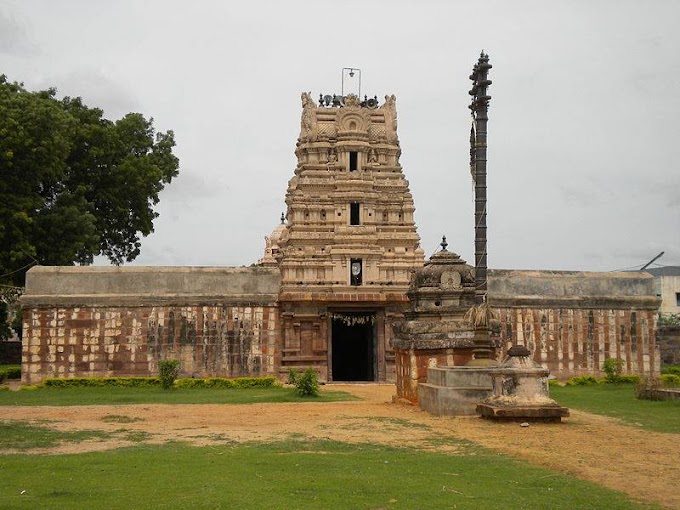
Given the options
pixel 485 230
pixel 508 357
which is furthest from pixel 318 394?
pixel 508 357

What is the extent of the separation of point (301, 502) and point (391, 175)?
27635 mm

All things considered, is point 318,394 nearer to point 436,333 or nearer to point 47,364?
point 436,333

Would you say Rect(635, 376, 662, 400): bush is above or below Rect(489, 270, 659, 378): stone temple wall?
below

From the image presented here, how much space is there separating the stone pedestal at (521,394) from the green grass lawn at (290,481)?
3.26 metres

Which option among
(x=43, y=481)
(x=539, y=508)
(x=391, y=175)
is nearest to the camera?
(x=539, y=508)

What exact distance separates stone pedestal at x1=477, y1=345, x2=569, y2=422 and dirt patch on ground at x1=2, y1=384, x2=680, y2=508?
26cm

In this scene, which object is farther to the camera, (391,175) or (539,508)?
(391,175)

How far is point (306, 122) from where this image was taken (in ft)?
114

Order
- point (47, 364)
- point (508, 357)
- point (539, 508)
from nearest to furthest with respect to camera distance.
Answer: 1. point (539, 508)
2. point (508, 357)
3. point (47, 364)

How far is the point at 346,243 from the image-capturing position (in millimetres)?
32531

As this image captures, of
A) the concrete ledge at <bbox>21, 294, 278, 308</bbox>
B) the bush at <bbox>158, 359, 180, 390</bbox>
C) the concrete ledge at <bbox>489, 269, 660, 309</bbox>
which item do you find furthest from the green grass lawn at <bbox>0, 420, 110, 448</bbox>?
the concrete ledge at <bbox>489, 269, 660, 309</bbox>

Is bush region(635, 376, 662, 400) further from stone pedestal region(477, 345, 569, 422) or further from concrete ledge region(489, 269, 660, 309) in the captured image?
concrete ledge region(489, 269, 660, 309)

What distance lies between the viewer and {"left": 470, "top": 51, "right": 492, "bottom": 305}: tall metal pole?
58.1 ft

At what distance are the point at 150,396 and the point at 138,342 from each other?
641cm
